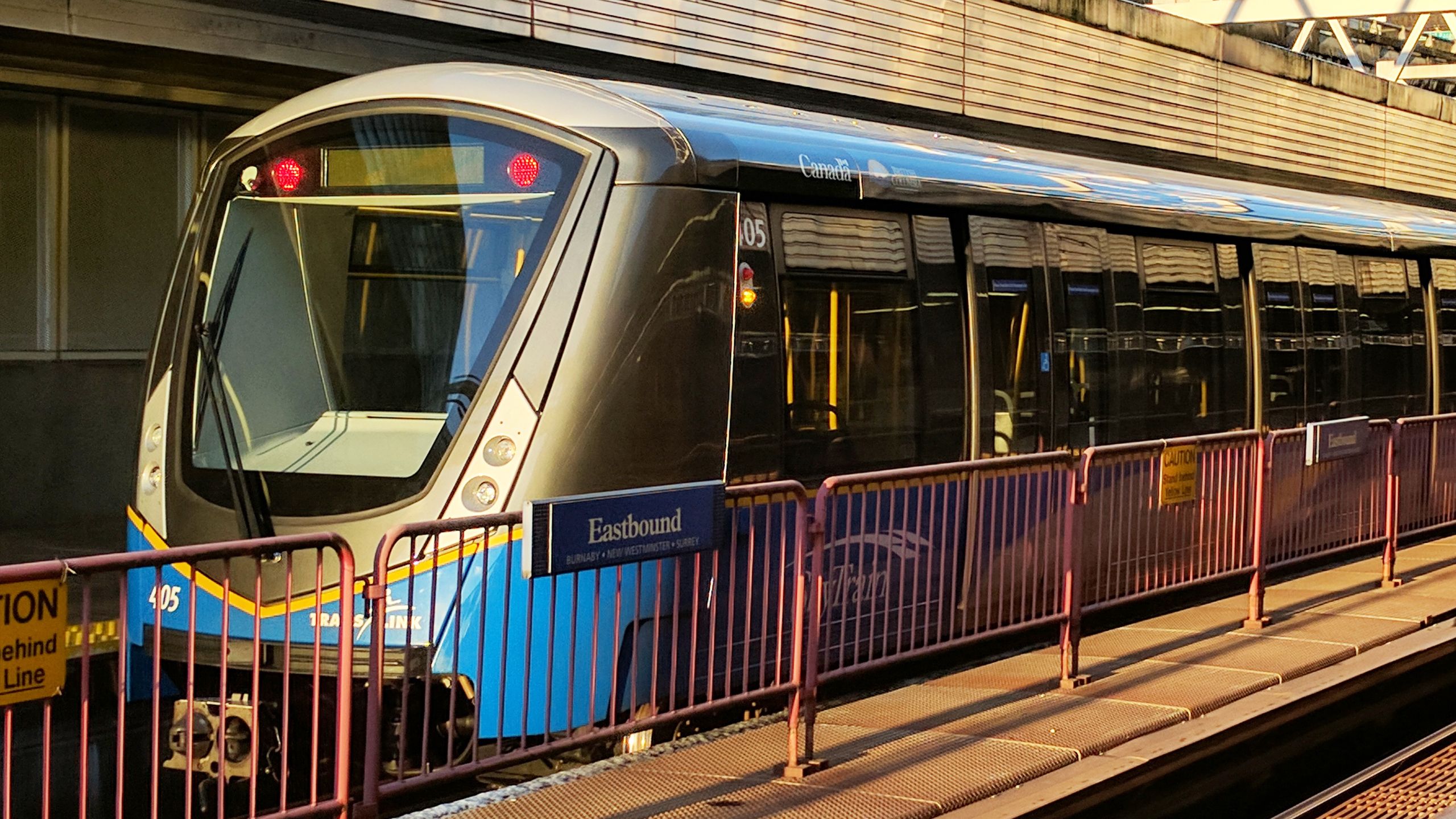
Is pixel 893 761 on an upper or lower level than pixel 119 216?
lower

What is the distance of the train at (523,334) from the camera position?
6691 millimetres

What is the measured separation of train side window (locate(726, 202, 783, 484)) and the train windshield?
0.93m

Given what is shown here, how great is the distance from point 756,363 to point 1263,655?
3.10 metres

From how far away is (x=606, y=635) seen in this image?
258 inches

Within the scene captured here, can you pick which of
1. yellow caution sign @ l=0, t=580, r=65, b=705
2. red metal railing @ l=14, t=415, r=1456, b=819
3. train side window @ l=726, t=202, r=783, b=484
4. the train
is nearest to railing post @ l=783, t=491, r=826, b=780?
red metal railing @ l=14, t=415, r=1456, b=819

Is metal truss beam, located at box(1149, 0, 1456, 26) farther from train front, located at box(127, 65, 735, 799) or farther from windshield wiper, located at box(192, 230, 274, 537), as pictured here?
windshield wiper, located at box(192, 230, 274, 537)

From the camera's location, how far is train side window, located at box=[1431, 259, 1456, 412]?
15.4 m

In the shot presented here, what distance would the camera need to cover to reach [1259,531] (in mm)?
9312

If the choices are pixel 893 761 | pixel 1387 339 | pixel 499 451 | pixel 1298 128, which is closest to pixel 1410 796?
pixel 893 761

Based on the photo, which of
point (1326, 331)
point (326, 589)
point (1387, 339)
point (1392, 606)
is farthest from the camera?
point (1387, 339)

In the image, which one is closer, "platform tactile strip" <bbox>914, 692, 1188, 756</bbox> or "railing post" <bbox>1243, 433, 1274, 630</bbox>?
"platform tactile strip" <bbox>914, 692, 1188, 756</bbox>

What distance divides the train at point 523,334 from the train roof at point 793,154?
2 centimetres

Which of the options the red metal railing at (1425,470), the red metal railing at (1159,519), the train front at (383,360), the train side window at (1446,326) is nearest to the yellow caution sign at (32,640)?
the train front at (383,360)

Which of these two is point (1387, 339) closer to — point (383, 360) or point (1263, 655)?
point (1263, 655)
